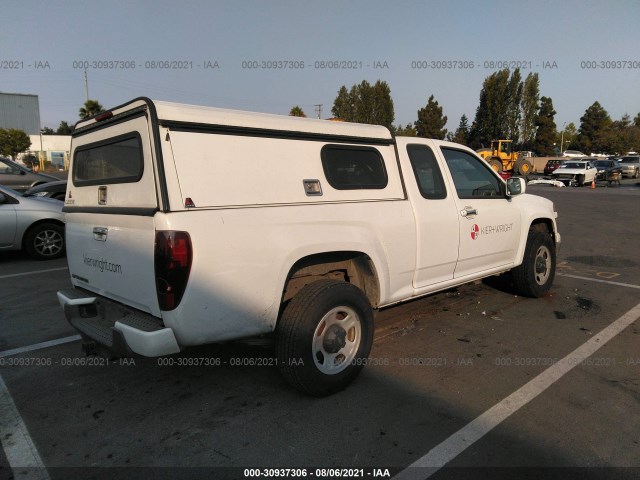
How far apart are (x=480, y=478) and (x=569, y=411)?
106cm

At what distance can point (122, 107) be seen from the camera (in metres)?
3.08

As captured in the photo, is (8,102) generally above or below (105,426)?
above

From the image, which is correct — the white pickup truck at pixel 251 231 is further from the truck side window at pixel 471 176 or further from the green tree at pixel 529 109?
the green tree at pixel 529 109

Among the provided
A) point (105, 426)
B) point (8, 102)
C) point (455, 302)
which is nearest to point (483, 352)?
point (455, 302)

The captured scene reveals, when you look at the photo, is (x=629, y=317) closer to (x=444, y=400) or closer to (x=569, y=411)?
(x=569, y=411)

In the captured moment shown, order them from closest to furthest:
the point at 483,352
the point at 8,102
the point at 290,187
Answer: the point at 290,187 → the point at 483,352 → the point at 8,102

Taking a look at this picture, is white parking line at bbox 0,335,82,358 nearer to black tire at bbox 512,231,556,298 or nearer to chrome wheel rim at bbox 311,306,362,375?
chrome wheel rim at bbox 311,306,362,375

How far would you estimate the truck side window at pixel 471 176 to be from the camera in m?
4.59

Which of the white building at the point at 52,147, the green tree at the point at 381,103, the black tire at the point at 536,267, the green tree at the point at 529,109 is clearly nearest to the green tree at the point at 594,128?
the green tree at the point at 529,109

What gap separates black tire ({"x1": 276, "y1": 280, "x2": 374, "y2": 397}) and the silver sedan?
22.7 ft

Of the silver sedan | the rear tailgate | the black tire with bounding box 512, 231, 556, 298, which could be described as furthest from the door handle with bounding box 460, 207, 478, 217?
the silver sedan

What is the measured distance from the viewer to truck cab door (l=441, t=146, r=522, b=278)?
14.8ft

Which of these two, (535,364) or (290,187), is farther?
(535,364)

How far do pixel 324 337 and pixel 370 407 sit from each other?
1.92ft
